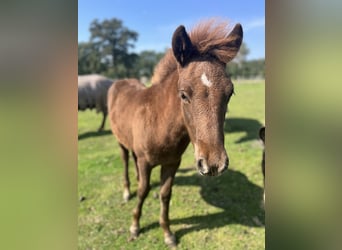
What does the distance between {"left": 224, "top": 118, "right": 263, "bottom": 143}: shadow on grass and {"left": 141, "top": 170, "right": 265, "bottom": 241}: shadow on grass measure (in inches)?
109

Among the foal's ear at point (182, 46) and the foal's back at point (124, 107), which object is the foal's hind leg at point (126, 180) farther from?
Result: the foal's ear at point (182, 46)

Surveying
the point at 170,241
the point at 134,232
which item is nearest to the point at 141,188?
the point at 134,232

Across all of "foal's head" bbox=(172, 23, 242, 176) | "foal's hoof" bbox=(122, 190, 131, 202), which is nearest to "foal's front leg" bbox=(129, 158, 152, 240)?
"foal's hoof" bbox=(122, 190, 131, 202)

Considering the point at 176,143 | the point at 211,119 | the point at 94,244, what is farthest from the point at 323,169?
the point at 94,244

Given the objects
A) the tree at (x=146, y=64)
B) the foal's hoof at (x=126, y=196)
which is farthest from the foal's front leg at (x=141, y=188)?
the tree at (x=146, y=64)

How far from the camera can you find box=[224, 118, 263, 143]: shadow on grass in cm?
802

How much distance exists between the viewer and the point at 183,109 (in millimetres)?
2385

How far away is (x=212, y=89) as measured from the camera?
2021 millimetres

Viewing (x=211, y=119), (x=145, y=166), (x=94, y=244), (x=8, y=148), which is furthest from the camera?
(x=94, y=244)

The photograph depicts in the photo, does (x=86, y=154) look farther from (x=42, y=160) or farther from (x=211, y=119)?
(x=42, y=160)

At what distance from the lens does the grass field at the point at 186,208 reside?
3.53m

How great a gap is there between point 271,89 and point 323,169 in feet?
0.80

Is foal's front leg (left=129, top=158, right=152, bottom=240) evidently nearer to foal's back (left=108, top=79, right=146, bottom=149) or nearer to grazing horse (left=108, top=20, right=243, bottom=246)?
grazing horse (left=108, top=20, right=243, bottom=246)

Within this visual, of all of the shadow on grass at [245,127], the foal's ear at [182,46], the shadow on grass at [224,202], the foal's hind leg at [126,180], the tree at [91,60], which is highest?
the tree at [91,60]
